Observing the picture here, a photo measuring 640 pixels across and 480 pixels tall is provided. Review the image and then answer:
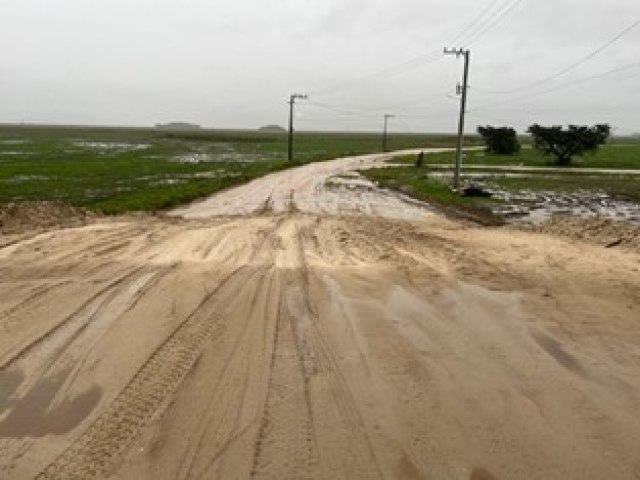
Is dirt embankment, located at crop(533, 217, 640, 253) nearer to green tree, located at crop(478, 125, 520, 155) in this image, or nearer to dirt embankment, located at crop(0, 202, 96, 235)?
dirt embankment, located at crop(0, 202, 96, 235)

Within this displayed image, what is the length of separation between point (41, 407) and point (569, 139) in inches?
2071

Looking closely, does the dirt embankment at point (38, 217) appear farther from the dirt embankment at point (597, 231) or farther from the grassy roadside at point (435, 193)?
the dirt embankment at point (597, 231)

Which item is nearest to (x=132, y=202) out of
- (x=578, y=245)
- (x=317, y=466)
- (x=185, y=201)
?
(x=185, y=201)

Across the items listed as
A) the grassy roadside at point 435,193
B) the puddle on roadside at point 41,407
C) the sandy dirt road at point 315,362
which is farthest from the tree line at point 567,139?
the puddle on roadside at point 41,407

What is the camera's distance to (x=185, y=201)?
24.2m

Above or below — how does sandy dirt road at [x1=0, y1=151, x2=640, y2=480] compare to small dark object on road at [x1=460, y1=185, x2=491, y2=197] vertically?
above

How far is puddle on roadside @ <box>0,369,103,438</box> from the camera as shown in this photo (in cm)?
607

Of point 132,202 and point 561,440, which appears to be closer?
point 561,440

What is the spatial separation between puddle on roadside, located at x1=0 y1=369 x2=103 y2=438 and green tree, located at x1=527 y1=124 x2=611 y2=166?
50.5 m

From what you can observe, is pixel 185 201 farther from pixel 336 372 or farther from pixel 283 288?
pixel 336 372

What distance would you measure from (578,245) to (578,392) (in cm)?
901

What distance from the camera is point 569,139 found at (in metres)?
53.4

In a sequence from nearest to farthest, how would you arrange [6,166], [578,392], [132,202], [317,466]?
[317,466], [578,392], [132,202], [6,166]

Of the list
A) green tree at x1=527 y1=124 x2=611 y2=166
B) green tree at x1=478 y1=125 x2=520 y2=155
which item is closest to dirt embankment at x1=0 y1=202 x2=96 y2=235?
green tree at x1=527 y1=124 x2=611 y2=166
